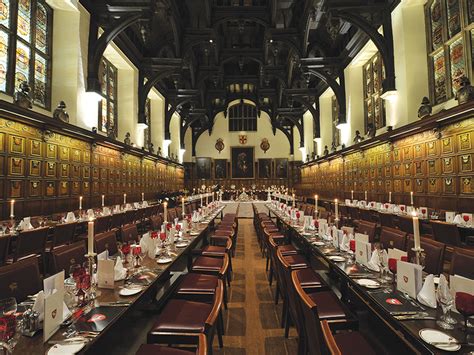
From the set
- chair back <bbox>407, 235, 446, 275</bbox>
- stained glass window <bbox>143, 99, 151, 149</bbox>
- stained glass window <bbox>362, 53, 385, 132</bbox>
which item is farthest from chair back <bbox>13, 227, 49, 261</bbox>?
stained glass window <bbox>362, 53, 385, 132</bbox>

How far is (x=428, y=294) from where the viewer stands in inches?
75.5

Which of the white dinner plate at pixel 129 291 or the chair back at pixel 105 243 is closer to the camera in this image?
the white dinner plate at pixel 129 291

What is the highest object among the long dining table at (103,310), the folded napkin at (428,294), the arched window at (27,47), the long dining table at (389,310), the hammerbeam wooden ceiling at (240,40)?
the hammerbeam wooden ceiling at (240,40)

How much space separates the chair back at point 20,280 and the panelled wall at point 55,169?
14.5ft

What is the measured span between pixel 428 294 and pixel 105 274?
2.55 m

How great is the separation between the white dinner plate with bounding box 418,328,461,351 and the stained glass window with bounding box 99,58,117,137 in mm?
10362

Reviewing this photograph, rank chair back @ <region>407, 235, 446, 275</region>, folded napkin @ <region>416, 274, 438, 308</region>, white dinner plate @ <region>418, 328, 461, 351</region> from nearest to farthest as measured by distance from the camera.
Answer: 1. white dinner plate @ <region>418, 328, 461, 351</region>
2. folded napkin @ <region>416, 274, 438, 308</region>
3. chair back @ <region>407, 235, 446, 275</region>

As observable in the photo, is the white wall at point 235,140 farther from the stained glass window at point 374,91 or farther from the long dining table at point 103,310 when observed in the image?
the long dining table at point 103,310

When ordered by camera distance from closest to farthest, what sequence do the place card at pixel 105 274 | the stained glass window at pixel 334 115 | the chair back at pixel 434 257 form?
the place card at pixel 105 274 < the chair back at pixel 434 257 < the stained glass window at pixel 334 115

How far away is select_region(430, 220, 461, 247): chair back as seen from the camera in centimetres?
396

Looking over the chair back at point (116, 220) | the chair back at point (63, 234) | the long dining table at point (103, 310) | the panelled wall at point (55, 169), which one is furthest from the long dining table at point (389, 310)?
the panelled wall at point (55, 169)

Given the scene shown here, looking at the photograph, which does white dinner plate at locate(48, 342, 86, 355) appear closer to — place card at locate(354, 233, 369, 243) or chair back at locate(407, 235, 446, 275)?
place card at locate(354, 233, 369, 243)

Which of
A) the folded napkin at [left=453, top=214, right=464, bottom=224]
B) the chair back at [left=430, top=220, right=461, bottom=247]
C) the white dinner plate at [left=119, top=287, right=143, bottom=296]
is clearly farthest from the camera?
the folded napkin at [left=453, top=214, right=464, bottom=224]

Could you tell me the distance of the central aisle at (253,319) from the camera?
301 cm
